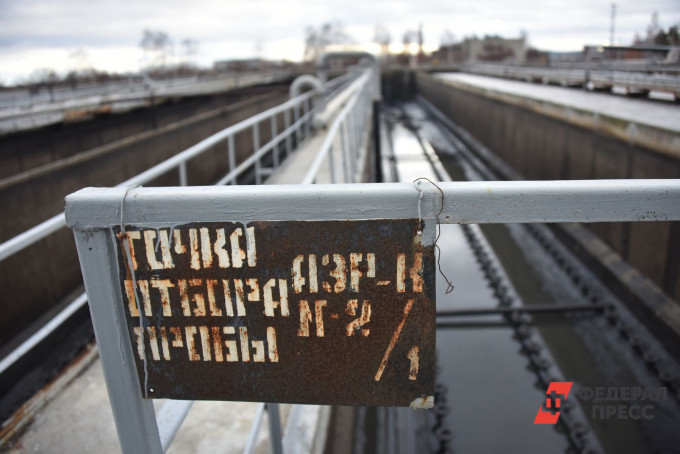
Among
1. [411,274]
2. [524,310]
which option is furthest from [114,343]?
[524,310]

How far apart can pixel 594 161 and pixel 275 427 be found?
8.65m

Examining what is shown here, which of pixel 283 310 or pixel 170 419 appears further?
pixel 170 419

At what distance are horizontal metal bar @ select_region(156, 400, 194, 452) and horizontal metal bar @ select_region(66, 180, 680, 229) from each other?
0.74 meters

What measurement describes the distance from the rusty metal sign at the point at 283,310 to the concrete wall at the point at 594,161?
6184 mm

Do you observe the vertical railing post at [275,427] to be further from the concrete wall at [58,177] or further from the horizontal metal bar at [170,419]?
the concrete wall at [58,177]

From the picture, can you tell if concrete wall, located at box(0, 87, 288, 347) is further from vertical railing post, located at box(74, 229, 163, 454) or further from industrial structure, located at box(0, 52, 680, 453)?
vertical railing post, located at box(74, 229, 163, 454)

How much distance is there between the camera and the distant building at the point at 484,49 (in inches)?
3570

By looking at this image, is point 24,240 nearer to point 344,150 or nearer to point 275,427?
point 275,427

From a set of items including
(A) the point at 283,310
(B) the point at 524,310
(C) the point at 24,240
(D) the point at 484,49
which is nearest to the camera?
(A) the point at 283,310

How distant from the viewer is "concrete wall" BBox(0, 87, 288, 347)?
6.09 m

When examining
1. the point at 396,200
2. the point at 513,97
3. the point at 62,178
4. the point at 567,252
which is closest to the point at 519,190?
the point at 396,200

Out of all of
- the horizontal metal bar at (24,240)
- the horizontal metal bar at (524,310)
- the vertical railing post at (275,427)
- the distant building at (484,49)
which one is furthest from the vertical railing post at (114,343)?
the distant building at (484,49)

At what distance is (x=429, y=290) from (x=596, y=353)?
631 centimetres

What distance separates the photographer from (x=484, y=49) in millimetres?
95438
